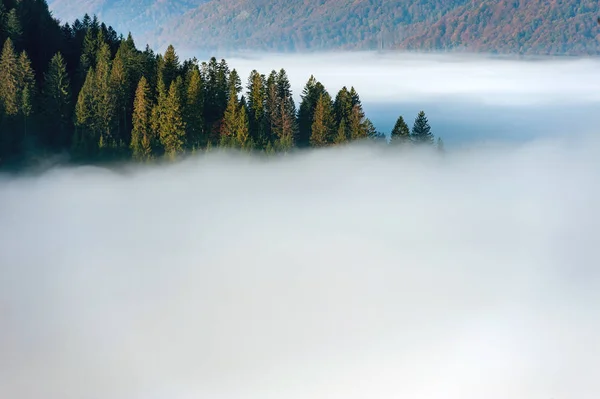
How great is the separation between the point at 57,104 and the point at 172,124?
11315 millimetres


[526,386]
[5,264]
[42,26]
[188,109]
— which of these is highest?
[42,26]

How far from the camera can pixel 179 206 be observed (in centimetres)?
8725

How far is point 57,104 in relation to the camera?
258 ft

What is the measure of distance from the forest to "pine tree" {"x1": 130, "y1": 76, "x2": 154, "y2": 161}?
0.32 ft

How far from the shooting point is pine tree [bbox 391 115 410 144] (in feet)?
302

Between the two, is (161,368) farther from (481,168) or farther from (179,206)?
(481,168)

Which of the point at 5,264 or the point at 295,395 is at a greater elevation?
the point at 5,264

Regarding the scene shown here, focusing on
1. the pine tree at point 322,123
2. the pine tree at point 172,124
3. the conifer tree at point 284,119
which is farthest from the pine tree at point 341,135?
the pine tree at point 172,124

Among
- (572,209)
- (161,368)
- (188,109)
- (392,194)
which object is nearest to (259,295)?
(161,368)

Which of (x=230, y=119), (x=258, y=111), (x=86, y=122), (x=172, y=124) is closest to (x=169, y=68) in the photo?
(x=172, y=124)

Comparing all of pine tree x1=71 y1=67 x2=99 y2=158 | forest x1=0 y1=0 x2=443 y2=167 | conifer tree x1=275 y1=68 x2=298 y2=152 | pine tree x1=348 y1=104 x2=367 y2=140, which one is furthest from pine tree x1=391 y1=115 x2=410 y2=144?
pine tree x1=71 y1=67 x2=99 y2=158

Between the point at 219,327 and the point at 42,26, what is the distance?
136ft

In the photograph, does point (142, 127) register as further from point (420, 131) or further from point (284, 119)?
point (420, 131)

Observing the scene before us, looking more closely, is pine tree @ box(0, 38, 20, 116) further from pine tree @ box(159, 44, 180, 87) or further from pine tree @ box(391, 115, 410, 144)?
pine tree @ box(391, 115, 410, 144)
